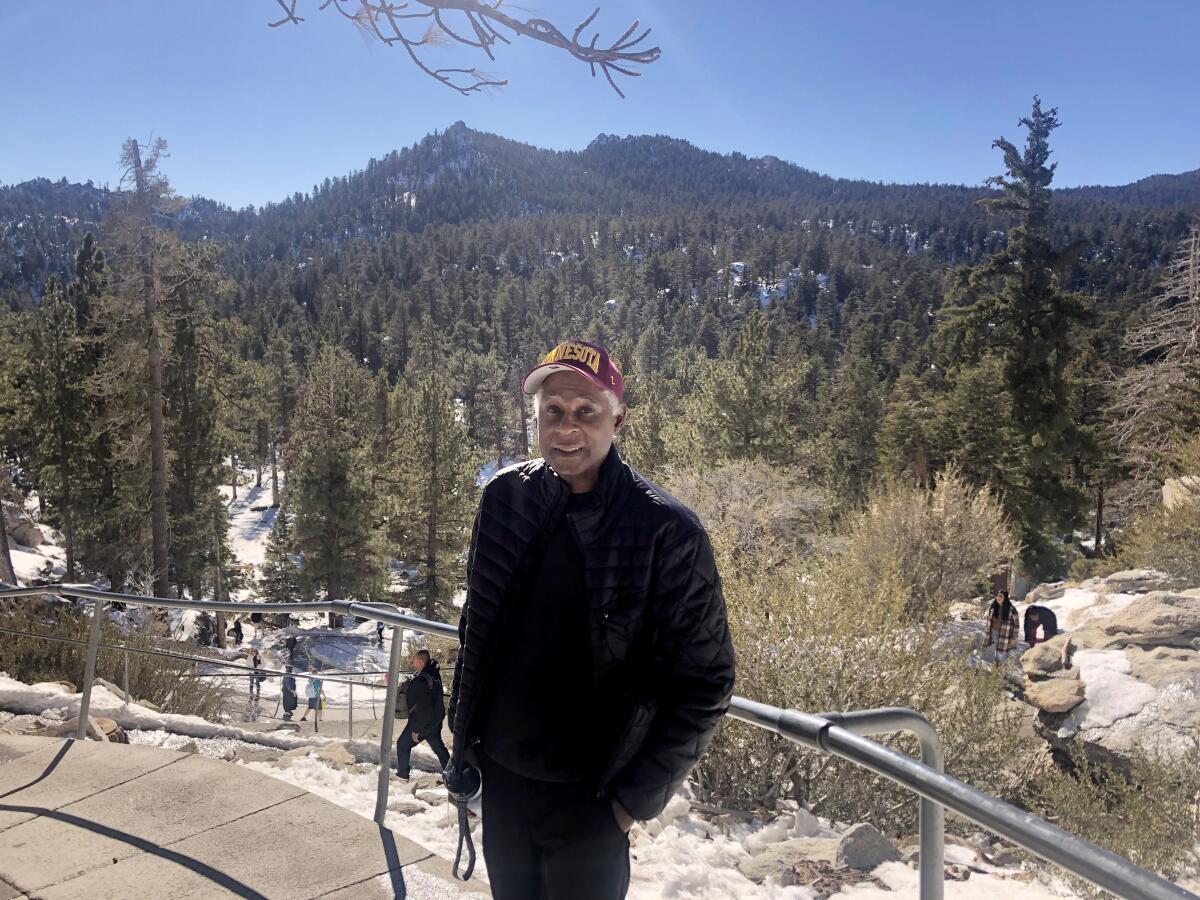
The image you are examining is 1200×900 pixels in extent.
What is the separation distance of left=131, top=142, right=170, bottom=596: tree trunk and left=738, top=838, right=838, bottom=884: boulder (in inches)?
703

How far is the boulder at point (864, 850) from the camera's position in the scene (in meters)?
3.73

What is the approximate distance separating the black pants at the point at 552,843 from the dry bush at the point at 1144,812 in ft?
14.8

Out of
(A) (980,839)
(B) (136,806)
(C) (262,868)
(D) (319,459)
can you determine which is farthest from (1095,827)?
(D) (319,459)

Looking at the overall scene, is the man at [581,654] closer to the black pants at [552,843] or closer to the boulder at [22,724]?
the black pants at [552,843]

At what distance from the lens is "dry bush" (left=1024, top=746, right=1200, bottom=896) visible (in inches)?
208

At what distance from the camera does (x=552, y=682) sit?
1.73m

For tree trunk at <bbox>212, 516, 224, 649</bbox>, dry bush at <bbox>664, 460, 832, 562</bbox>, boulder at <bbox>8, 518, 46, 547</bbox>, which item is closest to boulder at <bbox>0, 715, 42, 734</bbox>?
dry bush at <bbox>664, 460, 832, 562</bbox>

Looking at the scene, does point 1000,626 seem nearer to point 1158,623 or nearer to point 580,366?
point 1158,623

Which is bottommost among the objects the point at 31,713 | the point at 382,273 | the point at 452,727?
the point at 31,713

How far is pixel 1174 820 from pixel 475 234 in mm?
170559

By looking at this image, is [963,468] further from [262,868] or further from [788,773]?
[262,868]

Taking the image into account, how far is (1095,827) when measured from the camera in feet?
19.3

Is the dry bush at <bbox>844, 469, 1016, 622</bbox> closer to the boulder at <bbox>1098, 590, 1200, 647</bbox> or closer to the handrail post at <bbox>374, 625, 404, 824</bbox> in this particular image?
the boulder at <bbox>1098, 590, 1200, 647</bbox>

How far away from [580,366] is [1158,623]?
1096 centimetres
